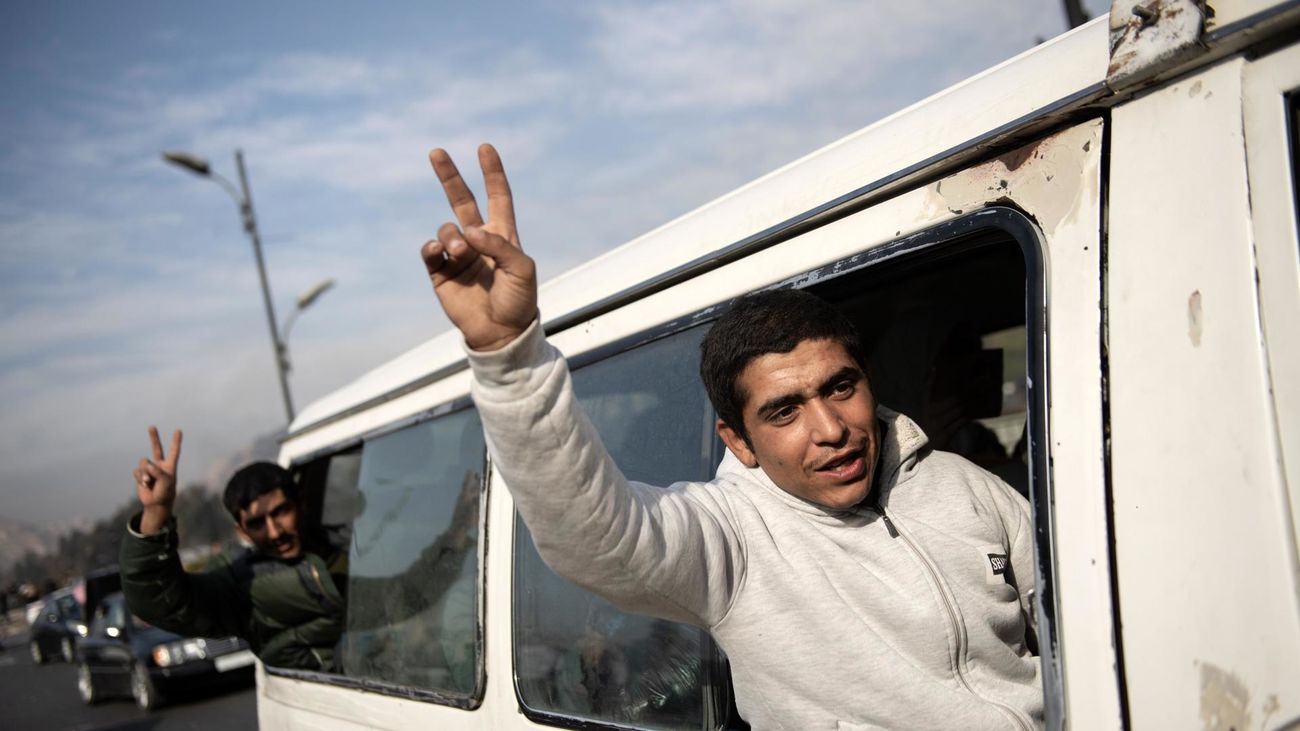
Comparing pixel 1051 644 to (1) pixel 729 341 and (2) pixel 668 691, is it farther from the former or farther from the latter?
(2) pixel 668 691

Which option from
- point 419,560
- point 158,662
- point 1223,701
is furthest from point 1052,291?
point 158,662

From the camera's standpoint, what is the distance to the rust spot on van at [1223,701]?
117cm

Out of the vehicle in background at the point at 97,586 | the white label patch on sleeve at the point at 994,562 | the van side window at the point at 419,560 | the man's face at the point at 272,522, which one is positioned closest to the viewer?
the white label patch on sleeve at the point at 994,562

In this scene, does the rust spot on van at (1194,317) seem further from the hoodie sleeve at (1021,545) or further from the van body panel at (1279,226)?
the hoodie sleeve at (1021,545)

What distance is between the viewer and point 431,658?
119 inches

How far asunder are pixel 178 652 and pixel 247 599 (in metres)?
9.95

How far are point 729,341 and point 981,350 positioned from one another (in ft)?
7.70

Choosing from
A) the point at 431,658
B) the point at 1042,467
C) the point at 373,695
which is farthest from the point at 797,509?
the point at 373,695

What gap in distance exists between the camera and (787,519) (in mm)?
1779

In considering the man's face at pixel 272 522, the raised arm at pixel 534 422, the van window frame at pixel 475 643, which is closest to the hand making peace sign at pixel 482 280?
the raised arm at pixel 534 422

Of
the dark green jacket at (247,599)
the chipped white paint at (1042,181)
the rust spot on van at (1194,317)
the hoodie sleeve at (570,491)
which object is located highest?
the chipped white paint at (1042,181)

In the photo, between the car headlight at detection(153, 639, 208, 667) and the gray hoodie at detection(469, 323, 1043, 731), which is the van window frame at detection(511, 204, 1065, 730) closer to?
the gray hoodie at detection(469, 323, 1043, 731)

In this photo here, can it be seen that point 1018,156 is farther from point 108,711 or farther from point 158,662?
point 108,711

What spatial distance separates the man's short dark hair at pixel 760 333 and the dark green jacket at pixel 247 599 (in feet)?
8.16
